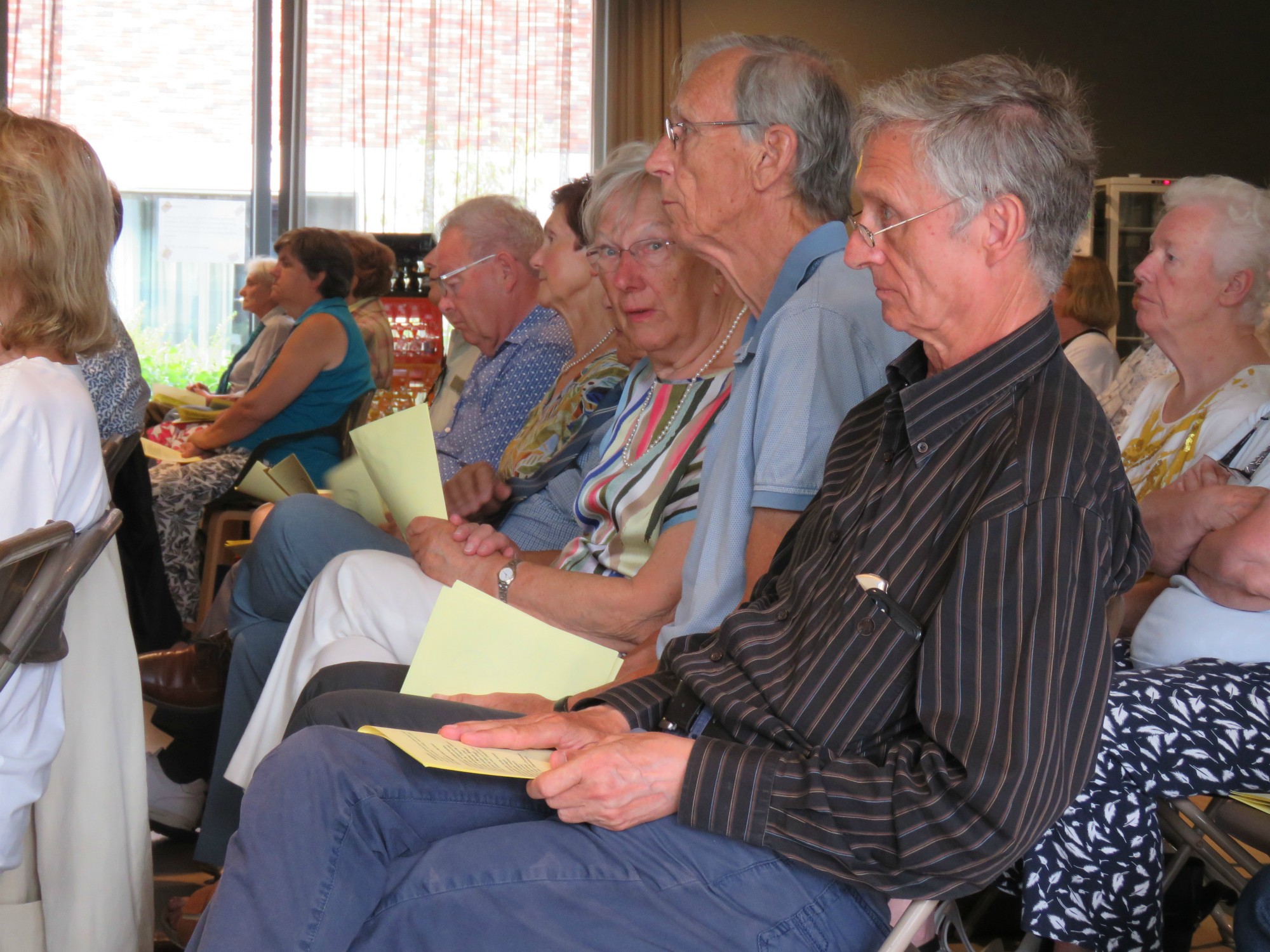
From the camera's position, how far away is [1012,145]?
126 cm

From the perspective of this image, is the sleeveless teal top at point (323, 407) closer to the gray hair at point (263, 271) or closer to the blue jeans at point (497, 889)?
the gray hair at point (263, 271)

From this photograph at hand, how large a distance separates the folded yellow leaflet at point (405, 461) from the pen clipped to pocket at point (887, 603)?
3.42 feet

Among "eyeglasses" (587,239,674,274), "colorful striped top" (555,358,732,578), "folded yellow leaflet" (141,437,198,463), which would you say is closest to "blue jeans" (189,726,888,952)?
"colorful striped top" (555,358,732,578)

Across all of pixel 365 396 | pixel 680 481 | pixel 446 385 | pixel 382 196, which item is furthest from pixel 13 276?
pixel 382 196

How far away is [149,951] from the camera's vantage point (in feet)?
5.66

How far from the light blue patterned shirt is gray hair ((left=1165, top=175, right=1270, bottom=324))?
1.52 metres

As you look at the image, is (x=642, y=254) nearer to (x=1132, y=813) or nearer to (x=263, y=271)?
(x=1132, y=813)

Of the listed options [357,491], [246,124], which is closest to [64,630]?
[357,491]

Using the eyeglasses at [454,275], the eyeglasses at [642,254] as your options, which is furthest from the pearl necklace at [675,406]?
the eyeglasses at [454,275]

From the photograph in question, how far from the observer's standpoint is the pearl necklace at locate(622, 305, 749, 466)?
2064 millimetres

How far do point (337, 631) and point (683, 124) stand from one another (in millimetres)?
1016

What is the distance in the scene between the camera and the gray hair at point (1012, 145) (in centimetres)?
126

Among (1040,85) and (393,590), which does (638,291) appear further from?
(1040,85)

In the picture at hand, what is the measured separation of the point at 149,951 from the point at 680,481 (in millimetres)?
1055
